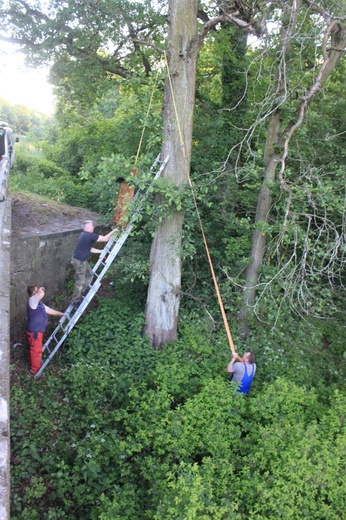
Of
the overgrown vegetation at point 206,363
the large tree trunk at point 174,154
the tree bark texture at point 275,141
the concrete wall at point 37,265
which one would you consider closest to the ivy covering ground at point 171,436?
the overgrown vegetation at point 206,363

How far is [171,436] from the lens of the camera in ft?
16.9

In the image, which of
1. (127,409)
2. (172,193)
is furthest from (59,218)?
(127,409)

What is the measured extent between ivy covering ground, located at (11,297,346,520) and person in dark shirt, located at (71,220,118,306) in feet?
2.44

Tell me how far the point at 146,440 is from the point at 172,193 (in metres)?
3.58

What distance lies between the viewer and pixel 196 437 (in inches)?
202

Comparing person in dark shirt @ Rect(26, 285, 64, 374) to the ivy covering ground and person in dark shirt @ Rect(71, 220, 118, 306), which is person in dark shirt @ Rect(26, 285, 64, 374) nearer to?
the ivy covering ground

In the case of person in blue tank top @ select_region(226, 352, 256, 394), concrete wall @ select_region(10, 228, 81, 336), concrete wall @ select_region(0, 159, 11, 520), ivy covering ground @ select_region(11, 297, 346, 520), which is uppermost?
concrete wall @ select_region(0, 159, 11, 520)

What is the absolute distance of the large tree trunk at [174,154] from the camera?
6699 millimetres

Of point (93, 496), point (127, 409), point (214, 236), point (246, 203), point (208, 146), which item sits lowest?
point (93, 496)

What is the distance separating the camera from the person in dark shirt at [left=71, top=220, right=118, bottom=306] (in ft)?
23.5

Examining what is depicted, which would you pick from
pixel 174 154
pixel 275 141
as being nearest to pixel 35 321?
pixel 174 154

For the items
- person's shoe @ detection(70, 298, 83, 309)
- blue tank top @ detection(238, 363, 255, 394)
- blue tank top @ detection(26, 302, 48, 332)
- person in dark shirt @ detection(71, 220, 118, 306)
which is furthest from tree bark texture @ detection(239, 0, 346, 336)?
blue tank top @ detection(26, 302, 48, 332)

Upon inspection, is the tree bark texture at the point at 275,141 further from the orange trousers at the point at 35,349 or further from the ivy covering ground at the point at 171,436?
the orange trousers at the point at 35,349

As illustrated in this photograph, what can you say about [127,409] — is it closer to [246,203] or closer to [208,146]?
[246,203]
